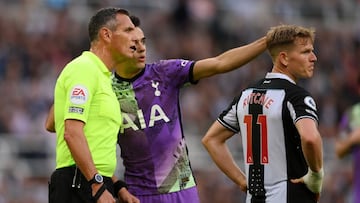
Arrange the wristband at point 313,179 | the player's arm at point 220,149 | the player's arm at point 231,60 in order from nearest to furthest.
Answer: the wristband at point 313,179, the player's arm at point 231,60, the player's arm at point 220,149

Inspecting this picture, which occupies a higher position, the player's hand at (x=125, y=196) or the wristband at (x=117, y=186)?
the wristband at (x=117, y=186)

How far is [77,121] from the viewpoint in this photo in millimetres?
9156

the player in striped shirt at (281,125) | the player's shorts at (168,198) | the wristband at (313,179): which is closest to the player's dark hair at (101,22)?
the player in striped shirt at (281,125)

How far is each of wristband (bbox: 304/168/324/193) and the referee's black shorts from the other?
4.77 ft

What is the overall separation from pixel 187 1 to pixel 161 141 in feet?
43.7

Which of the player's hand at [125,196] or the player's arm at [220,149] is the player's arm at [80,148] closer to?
the player's hand at [125,196]

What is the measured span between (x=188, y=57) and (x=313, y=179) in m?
12.5

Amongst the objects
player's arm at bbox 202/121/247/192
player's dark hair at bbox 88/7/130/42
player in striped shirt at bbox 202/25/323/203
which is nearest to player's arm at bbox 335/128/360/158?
player's arm at bbox 202/121/247/192

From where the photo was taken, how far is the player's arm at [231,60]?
1005cm

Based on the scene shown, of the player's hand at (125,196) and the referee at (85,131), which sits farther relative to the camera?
the player's hand at (125,196)

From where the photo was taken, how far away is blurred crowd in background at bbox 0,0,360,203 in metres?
18.5

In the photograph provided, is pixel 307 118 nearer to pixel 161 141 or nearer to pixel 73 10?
pixel 161 141

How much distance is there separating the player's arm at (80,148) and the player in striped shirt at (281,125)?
1355mm

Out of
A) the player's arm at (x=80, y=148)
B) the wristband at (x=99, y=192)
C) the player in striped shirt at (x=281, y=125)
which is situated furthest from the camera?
the player in striped shirt at (x=281, y=125)
